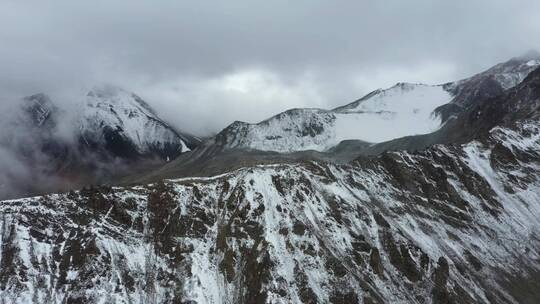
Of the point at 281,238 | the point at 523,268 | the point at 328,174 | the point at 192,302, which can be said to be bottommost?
the point at 523,268

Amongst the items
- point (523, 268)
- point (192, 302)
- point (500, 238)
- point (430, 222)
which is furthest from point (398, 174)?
point (192, 302)

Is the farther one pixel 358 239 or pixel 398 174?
pixel 398 174

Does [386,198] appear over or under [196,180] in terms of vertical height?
under

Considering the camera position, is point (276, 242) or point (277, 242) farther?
point (277, 242)

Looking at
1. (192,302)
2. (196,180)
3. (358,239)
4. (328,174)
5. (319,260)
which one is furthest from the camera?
(328,174)

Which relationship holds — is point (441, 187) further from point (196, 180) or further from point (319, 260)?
point (196, 180)

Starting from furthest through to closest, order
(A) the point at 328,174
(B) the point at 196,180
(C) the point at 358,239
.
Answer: (A) the point at 328,174, (B) the point at 196,180, (C) the point at 358,239
